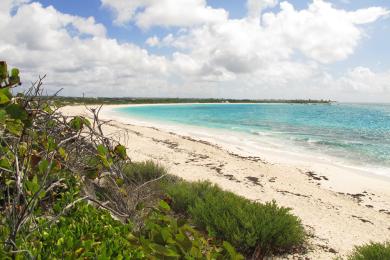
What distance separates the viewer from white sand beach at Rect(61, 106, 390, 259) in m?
6.32

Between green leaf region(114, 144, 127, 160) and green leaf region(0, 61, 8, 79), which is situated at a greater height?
green leaf region(0, 61, 8, 79)

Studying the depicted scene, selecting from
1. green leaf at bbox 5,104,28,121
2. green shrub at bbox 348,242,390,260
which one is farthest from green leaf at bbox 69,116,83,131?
green shrub at bbox 348,242,390,260

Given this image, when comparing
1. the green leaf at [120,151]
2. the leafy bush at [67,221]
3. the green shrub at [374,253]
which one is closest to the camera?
the leafy bush at [67,221]

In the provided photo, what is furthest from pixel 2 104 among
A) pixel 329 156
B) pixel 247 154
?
pixel 329 156

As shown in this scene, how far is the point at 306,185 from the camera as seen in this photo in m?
10.5

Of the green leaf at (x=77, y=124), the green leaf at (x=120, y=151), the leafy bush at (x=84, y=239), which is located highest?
the green leaf at (x=77, y=124)

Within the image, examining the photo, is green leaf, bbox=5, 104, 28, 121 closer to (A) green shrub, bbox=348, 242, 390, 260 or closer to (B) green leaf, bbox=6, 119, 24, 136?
(B) green leaf, bbox=6, 119, 24, 136

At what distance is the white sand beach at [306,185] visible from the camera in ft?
20.7

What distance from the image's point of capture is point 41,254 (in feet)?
5.87

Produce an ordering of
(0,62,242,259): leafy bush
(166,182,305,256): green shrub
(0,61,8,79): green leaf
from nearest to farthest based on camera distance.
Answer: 1. (0,62,242,259): leafy bush
2. (0,61,8,79): green leaf
3. (166,182,305,256): green shrub

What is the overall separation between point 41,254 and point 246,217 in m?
3.42

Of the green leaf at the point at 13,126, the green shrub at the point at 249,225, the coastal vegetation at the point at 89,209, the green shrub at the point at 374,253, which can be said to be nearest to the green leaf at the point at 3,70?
the coastal vegetation at the point at 89,209

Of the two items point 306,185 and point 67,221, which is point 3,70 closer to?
point 67,221

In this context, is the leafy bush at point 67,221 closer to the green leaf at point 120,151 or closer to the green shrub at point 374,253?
the green leaf at point 120,151
